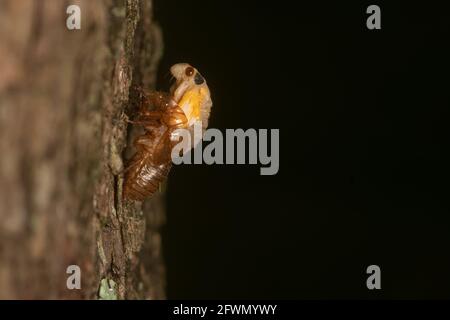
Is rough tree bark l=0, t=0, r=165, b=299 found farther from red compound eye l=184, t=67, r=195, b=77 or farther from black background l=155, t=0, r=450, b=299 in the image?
black background l=155, t=0, r=450, b=299

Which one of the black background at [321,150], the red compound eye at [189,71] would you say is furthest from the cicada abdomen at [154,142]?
the black background at [321,150]

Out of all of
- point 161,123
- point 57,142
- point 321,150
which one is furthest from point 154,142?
point 321,150

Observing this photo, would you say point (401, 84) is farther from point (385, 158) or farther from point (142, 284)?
point (142, 284)

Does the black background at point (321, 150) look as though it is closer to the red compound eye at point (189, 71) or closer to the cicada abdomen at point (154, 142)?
the red compound eye at point (189, 71)

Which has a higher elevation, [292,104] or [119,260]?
Answer: [292,104]

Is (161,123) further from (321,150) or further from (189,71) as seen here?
(321,150)
